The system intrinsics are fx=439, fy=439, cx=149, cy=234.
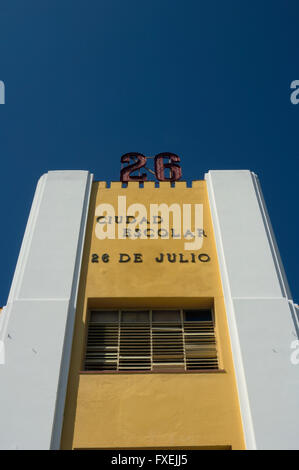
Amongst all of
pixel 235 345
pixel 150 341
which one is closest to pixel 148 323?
pixel 150 341

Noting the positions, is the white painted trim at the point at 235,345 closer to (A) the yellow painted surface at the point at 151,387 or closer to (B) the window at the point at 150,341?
(A) the yellow painted surface at the point at 151,387

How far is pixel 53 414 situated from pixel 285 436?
180 inches

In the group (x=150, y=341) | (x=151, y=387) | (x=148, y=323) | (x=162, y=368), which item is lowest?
(x=151, y=387)

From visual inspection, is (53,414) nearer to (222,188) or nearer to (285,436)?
(285,436)

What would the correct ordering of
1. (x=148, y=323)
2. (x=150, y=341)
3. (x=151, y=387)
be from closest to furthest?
(x=151, y=387) < (x=150, y=341) < (x=148, y=323)

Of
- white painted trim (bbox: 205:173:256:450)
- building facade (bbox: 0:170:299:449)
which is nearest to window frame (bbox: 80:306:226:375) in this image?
building facade (bbox: 0:170:299:449)

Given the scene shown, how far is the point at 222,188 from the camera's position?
14.3 metres

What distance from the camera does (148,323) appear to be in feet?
37.6

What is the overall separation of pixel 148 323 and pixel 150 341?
0.54m

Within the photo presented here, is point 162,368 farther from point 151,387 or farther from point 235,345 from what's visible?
point 235,345

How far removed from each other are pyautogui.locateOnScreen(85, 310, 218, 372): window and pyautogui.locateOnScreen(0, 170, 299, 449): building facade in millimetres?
32

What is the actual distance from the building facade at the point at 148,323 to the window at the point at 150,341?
0.03 metres
